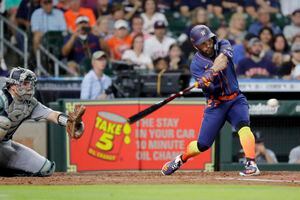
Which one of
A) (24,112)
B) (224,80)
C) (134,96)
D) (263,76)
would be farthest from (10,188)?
(263,76)

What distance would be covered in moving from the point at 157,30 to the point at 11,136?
534 cm

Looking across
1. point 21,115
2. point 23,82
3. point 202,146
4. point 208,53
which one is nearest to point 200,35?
point 208,53

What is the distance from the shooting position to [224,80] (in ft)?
35.4

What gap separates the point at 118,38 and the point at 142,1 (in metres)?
1.13

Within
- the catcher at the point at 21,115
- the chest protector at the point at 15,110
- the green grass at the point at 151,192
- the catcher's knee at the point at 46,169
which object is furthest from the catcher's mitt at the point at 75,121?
the green grass at the point at 151,192

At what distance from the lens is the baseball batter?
1058 cm

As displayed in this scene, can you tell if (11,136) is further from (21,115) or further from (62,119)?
(62,119)

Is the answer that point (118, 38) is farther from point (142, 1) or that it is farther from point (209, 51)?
point (209, 51)

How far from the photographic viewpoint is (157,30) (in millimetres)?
16047

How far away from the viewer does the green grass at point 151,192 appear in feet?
27.2

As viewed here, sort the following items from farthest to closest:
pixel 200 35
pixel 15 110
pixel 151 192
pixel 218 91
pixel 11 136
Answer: pixel 11 136 → pixel 15 110 → pixel 218 91 → pixel 200 35 → pixel 151 192

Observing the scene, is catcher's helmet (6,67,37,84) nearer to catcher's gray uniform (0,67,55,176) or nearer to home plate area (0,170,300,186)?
catcher's gray uniform (0,67,55,176)

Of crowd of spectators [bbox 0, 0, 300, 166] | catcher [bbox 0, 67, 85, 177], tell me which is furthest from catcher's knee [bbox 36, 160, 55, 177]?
crowd of spectators [bbox 0, 0, 300, 166]

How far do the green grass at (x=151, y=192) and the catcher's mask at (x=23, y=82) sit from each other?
1541 mm
